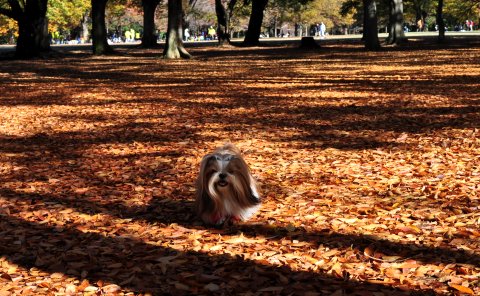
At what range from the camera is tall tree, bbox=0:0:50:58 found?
30.8 m

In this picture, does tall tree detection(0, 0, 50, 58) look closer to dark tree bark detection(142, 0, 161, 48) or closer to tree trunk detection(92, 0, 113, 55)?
tree trunk detection(92, 0, 113, 55)

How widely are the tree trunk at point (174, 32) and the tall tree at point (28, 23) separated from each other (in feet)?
22.2

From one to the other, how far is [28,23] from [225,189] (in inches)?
1108

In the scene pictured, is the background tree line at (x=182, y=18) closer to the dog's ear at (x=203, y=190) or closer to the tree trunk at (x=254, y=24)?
the tree trunk at (x=254, y=24)

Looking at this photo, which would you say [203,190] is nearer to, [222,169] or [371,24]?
[222,169]

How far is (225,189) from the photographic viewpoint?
5.18m

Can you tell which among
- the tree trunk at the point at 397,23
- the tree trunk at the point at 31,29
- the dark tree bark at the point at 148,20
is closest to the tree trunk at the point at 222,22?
the dark tree bark at the point at 148,20

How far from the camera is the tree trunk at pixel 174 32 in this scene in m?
27.9

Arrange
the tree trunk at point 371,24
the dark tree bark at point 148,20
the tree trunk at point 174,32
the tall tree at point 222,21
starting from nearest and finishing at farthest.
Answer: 1. the tree trunk at point 174,32
2. the tree trunk at point 371,24
3. the dark tree bark at point 148,20
4. the tall tree at point 222,21

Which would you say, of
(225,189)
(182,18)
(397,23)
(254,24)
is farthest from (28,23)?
(225,189)

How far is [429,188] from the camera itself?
21.5 ft

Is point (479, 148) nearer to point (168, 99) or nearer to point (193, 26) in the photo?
point (168, 99)

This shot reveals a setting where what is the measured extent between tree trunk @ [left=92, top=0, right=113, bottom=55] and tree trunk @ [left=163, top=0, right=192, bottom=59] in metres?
5.42

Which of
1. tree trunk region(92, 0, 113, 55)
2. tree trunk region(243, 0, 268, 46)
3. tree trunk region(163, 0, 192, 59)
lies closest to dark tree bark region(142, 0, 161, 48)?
tree trunk region(243, 0, 268, 46)
